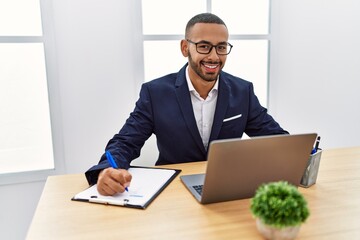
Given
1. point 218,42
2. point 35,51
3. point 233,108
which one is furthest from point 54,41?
point 233,108

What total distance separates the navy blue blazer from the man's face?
0.09m

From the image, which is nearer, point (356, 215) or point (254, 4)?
point (356, 215)

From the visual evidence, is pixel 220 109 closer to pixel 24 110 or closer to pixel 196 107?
pixel 196 107

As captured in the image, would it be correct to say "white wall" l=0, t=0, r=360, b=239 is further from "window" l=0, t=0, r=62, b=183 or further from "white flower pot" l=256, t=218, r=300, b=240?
"white flower pot" l=256, t=218, r=300, b=240

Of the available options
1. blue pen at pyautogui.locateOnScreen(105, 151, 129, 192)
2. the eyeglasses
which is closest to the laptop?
blue pen at pyautogui.locateOnScreen(105, 151, 129, 192)

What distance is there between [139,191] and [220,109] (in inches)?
26.1

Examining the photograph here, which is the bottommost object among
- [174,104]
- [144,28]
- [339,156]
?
[339,156]

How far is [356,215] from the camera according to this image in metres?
0.89

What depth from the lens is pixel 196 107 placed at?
5.27ft

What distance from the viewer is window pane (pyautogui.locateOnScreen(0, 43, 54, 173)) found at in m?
1.95

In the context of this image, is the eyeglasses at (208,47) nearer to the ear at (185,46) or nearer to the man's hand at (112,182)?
the ear at (185,46)

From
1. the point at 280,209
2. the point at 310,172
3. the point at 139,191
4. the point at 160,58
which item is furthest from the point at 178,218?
the point at 160,58

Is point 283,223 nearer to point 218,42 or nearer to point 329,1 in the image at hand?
point 218,42

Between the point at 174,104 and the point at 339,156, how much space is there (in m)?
0.82
